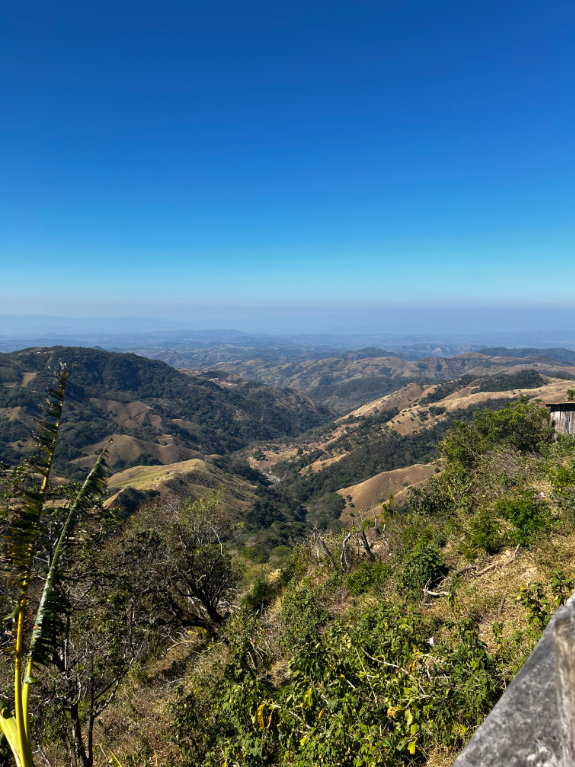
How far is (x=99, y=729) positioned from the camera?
835cm

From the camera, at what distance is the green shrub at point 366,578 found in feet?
30.7

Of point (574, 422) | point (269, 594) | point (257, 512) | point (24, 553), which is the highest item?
point (24, 553)

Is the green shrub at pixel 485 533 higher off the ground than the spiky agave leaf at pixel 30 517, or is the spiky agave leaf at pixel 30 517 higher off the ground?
the spiky agave leaf at pixel 30 517

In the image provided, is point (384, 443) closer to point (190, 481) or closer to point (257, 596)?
point (190, 481)

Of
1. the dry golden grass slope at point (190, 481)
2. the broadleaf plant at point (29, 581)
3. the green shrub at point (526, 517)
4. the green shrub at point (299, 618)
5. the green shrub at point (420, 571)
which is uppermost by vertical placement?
the broadleaf plant at point (29, 581)

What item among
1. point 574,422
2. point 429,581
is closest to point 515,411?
point 574,422

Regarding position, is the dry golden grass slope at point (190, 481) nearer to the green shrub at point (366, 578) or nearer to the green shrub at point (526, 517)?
the green shrub at point (366, 578)

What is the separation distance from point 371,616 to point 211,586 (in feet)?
27.1

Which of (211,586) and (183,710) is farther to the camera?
(211,586)

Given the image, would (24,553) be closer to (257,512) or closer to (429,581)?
(429,581)

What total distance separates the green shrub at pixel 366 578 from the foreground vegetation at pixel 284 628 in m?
0.06

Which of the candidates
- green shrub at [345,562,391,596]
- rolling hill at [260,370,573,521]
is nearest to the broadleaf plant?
green shrub at [345,562,391,596]

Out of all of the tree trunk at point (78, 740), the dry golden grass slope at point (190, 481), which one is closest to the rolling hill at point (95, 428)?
the dry golden grass slope at point (190, 481)

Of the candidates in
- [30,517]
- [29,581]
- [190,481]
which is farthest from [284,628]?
[190,481]
